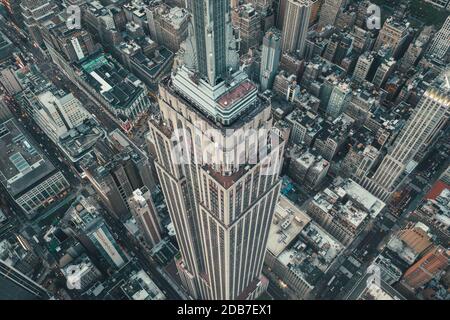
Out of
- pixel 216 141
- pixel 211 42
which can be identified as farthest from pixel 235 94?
pixel 211 42

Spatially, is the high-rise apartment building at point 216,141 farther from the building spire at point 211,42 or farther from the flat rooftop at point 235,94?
the flat rooftop at point 235,94

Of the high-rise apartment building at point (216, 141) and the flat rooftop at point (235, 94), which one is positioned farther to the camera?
the flat rooftop at point (235, 94)

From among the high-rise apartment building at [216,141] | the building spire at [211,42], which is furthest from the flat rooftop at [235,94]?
the building spire at [211,42]

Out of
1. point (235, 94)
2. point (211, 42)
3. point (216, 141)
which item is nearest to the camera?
point (211, 42)

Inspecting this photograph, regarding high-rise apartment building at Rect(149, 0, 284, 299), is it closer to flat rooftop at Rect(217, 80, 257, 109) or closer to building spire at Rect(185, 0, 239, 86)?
building spire at Rect(185, 0, 239, 86)

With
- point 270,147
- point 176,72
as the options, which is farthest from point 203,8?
point 270,147

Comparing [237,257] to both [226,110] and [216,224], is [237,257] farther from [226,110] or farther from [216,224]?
[226,110]

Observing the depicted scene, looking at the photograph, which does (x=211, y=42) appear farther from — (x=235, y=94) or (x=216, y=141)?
(x=216, y=141)

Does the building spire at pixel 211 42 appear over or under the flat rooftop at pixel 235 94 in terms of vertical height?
over
